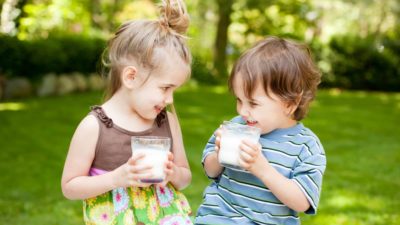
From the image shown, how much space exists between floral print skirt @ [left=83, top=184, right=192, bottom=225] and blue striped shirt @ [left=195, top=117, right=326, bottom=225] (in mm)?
181

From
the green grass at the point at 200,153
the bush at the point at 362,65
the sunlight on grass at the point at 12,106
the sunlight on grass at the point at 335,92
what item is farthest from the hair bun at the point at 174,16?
the bush at the point at 362,65

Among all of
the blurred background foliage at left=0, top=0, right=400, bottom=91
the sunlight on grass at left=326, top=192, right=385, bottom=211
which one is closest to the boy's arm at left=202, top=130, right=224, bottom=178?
the sunlight on grass at left=326, top=192, right=385, bottom=211

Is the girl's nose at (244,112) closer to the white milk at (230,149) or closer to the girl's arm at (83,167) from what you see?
the white milk at (230,149)

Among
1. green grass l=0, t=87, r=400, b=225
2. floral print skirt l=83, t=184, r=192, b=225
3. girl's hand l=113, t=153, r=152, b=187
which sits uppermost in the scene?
girl's hand l=113, t=153, r=152, b=187

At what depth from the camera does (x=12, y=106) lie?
10672 mm

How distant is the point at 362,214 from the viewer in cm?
509

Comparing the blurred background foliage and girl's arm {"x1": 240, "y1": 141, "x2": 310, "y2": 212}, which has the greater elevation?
girl's arm {"x1": 240, "y1": 141, "x2": 310, "y2": 212}

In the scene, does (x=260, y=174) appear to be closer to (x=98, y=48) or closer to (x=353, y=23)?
(x=98, y=48)

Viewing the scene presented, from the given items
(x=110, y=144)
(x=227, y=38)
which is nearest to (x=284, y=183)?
(x=110, y=144)

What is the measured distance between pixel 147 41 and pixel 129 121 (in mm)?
387

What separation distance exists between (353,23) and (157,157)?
29.8 meters

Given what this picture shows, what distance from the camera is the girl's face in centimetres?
258

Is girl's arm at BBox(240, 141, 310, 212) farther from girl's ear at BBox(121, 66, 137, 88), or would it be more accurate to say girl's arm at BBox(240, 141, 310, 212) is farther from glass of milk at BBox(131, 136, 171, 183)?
girl's ear at BBox(121, 66, 137, 88)

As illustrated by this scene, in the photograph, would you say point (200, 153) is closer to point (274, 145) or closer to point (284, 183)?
point (274, 145)
